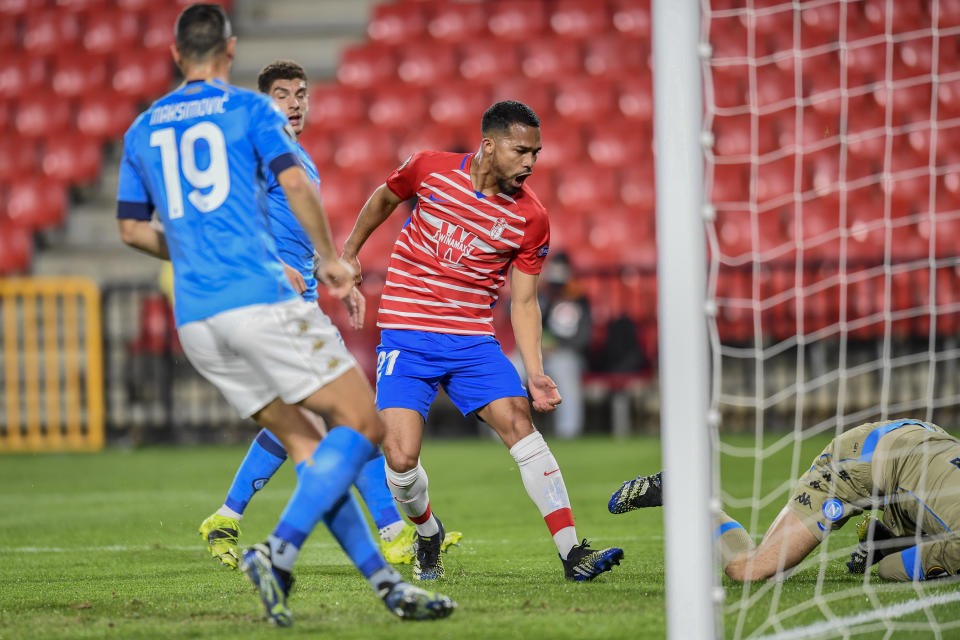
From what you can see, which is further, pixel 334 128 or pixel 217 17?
pixel 334 128

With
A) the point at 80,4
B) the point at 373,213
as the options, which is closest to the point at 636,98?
the point at 80,4

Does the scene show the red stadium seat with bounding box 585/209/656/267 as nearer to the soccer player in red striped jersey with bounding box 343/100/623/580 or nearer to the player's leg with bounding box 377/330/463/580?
the soccer player in red striped jersey with bounding box 343/100/623/580

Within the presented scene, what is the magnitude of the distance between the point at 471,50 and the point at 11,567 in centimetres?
1017

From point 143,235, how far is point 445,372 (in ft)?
5.06

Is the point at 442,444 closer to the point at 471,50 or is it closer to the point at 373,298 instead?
the point at 373,298

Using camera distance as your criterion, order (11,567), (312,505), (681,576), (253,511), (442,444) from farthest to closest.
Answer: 1. (442,444)
2. (253,511)
3. (11,567)
4. (312,505)
5. (681,576)

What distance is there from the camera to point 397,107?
13.9m

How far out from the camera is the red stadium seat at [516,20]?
14344 millimetres

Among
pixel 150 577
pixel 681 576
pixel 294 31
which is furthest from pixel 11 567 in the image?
pixel 294 31

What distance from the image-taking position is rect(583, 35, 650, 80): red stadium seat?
45.0ft

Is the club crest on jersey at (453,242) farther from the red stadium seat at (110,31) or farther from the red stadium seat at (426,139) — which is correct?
the red stadium seat at (110,31)

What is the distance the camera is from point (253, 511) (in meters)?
7.11

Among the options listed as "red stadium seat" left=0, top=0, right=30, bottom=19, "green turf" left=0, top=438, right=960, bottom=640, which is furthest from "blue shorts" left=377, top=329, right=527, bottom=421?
"red stadium seat" left=0, top=0, right=30, bottom=19

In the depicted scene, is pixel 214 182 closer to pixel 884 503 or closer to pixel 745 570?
pixel 745 570
